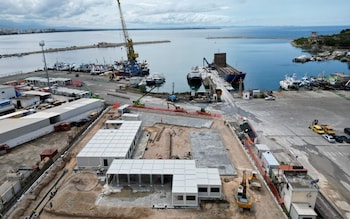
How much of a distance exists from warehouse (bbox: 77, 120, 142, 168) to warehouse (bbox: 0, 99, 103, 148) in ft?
25.1

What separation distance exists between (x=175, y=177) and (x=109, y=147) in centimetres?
661

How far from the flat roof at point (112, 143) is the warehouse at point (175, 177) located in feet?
5.23

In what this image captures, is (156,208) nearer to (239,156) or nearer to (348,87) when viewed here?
(239,156)

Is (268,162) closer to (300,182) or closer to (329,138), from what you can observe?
(300,182)

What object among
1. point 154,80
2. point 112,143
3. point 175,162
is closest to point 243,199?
point 175,162

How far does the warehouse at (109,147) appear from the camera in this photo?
1845cm

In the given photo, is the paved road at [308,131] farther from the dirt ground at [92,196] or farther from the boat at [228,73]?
the boat at [228,73]

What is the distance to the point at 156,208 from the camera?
14398mm

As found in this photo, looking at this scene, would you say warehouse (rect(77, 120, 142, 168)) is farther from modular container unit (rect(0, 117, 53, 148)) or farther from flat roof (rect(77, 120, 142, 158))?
modular container unit (rect(0, 117, 53, 148))

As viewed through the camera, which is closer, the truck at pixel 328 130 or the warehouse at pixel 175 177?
the warehouse at pixel 175 177

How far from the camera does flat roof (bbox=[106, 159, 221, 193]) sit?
1502cm

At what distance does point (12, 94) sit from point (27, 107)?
18.3ft

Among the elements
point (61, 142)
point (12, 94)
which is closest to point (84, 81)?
point (12, 94)

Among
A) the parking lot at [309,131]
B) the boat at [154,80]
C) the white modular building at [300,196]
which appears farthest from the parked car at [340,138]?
the boat at [154,80]
